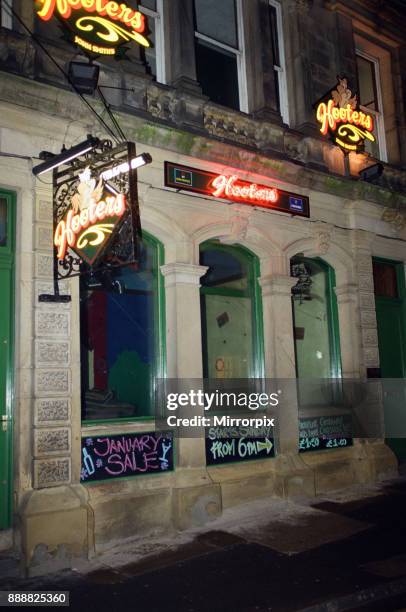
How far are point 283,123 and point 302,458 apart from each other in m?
5.72

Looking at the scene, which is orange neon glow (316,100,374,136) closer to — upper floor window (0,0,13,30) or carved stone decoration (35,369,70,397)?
upper floor window (0,0,13,30)

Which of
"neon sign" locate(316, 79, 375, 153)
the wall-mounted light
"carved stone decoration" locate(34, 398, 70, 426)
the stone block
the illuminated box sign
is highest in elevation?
"neon sign" locate(316, 79, 375, 153)

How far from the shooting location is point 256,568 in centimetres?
545

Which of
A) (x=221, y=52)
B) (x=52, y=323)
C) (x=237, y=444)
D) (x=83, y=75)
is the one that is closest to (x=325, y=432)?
(x=237, y=444)

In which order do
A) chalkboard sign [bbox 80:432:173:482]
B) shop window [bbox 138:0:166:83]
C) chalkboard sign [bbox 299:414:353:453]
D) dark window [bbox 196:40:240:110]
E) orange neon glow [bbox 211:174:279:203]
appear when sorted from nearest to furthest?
chalkboard sign [bbox 80:432:173:482] → orange neon glow [bbox 211:174:279:203] → shop window [bbox 138:0:166:83] → chalkboard sign [bbox 299:414:353:453] → dark window [bbox 196:40:240:110]

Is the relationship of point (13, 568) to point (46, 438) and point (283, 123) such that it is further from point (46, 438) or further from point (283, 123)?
point (283, 123)

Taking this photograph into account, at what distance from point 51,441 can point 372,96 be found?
10078 mm

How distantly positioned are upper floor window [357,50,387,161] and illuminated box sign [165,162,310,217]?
12.0ft

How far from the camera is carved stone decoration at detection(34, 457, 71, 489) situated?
5.92 m

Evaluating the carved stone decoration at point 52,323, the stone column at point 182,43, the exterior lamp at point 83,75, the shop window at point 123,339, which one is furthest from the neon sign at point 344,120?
the carved stone decoration at point 52,323

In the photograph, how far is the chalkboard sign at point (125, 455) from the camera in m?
6.45

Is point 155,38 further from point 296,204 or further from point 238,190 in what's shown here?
point 296,204

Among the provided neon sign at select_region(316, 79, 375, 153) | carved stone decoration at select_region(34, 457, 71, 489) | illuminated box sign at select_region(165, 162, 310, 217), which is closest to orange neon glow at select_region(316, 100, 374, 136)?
neon sign at select_region(316, 79, 375, 153)

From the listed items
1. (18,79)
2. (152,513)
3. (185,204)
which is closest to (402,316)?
(185,204)
